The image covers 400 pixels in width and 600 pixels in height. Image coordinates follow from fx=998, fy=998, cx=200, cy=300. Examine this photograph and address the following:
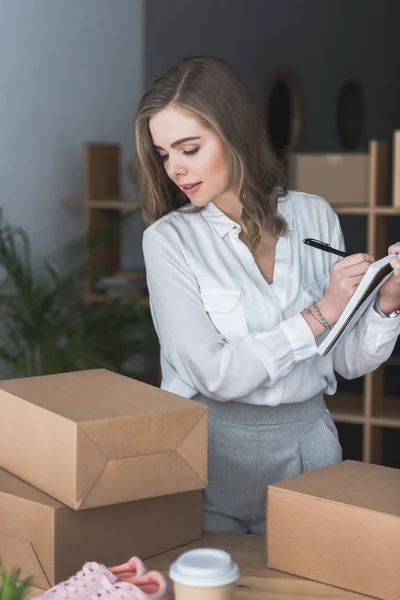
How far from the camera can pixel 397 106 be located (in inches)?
334

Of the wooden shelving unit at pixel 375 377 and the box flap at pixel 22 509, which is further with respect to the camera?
the wooden shelving unit at pixel 375 377

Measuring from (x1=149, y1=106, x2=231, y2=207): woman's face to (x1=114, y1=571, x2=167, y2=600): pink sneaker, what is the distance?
862 millimetres

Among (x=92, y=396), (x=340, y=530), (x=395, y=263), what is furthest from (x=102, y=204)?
(x=340, y=530)

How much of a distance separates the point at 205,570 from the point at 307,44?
6741 mm

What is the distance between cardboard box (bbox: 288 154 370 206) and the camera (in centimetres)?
419

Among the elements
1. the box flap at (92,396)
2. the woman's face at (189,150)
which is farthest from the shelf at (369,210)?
the box flap at (92,396)

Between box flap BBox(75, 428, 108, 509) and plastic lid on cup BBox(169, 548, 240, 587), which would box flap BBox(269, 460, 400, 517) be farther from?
plastic lid on cup BBox(169, 548, 240, 587)

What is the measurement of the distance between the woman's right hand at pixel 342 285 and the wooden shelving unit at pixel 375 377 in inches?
90.9

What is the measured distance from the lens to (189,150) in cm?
187

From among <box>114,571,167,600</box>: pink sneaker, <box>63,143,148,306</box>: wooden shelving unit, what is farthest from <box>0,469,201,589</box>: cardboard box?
<box>63,143,148,306</box>: wooden shelving unit

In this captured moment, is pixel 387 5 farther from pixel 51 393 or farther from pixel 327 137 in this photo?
pixel 51 393

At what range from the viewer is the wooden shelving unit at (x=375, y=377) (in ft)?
13.6

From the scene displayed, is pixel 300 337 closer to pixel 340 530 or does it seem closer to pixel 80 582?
pixel 340 530

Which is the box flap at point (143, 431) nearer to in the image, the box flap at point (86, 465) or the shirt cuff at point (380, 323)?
the box flap at point (86, 465)
